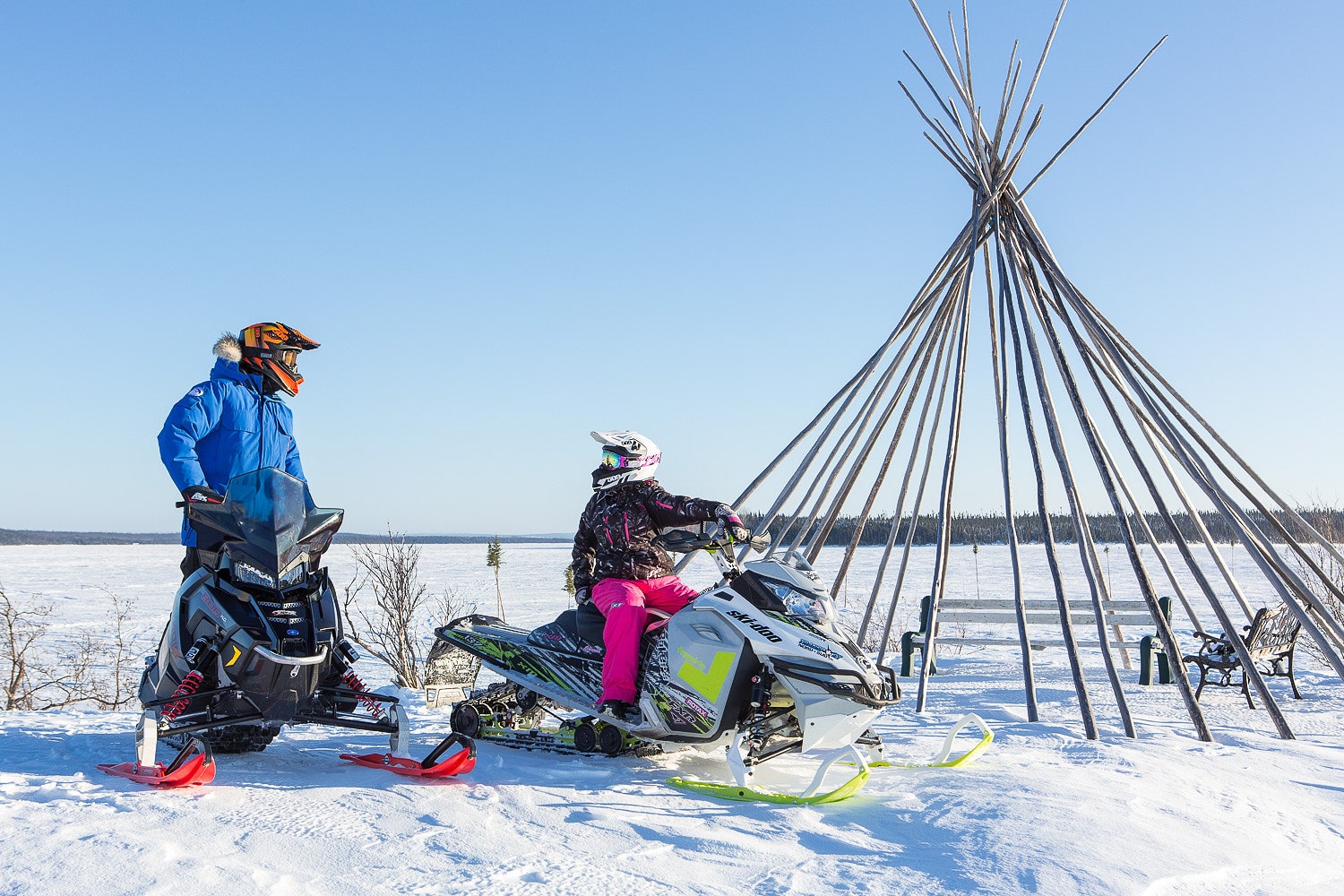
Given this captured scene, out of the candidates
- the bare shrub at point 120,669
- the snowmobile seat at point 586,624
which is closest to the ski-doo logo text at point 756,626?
the snowmobile seat at point 586,624

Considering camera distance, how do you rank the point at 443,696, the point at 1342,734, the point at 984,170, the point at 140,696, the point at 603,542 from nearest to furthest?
the point at 140,696
the point at 603,542
the point at 443,696
the point at 1342,734
the point at 984,170

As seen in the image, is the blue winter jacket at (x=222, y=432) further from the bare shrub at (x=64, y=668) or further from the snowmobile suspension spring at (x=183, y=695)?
the bare shrub at (x=64, y=668)

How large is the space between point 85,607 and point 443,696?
15158 millimetres

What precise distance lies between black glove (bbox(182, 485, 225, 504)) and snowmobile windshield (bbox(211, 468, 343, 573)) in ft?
0.19

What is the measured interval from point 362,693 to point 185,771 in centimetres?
58

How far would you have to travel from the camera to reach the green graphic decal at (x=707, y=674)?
A: 10.8 feet

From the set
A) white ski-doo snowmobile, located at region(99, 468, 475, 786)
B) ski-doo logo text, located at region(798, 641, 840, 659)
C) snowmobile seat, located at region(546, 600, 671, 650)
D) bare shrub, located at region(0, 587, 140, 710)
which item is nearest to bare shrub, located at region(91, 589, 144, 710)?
bare shrub, located at region(0, 587, 140, 710)

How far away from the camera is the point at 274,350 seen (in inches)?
144

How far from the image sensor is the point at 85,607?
16.4 m

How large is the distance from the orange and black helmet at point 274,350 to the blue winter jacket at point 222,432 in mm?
79

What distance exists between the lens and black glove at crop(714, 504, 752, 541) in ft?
11.2

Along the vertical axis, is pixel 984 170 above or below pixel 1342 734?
above

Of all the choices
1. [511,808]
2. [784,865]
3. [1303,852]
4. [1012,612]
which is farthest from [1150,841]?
[1012,612]

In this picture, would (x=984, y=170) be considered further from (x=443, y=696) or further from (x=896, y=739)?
(x=443, y=696)
